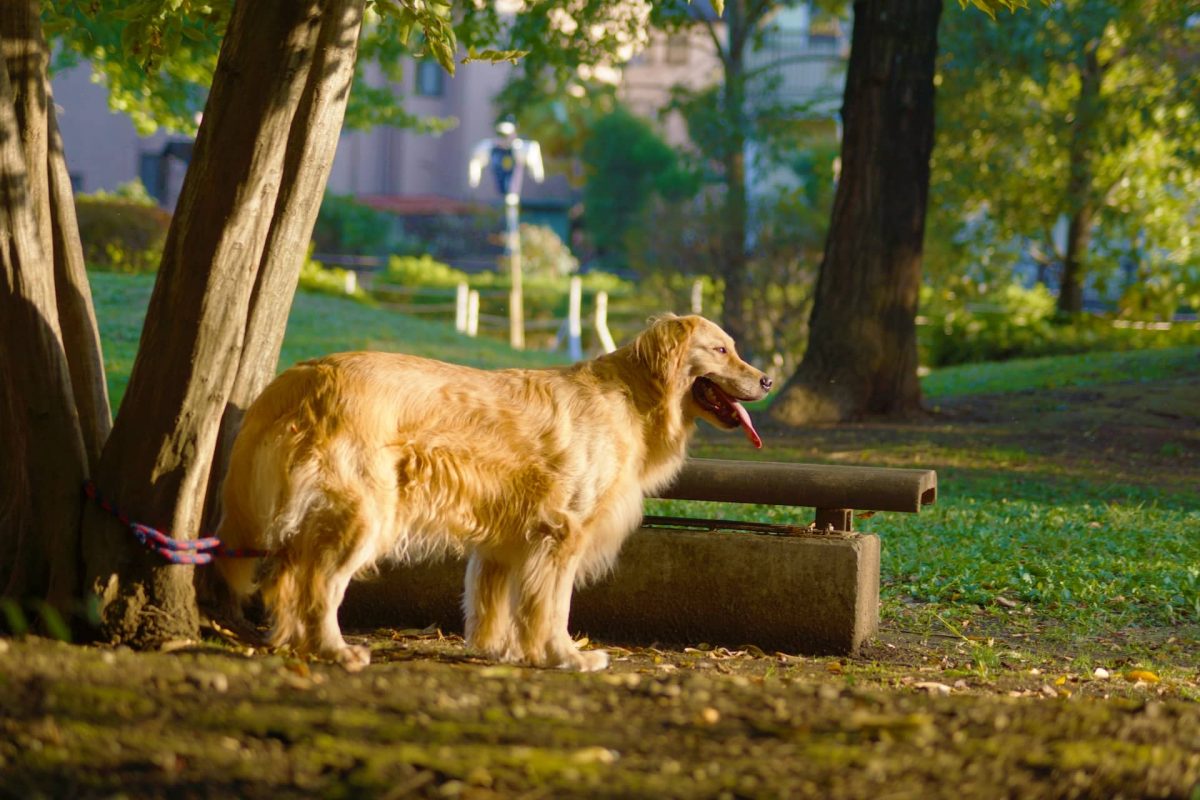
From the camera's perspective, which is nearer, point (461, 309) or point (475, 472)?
point (475, 472)

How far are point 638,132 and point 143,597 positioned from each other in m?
44.0

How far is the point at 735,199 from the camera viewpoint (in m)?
26.2

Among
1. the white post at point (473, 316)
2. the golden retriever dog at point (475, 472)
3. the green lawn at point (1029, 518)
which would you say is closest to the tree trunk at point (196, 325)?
the golden retriever dog at point (475, 472)

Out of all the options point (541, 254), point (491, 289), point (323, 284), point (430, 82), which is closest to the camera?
point (323, 284)

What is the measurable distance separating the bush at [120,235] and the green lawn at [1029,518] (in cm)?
509

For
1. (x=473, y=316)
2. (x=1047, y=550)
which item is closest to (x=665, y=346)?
(x=1047, y=550)

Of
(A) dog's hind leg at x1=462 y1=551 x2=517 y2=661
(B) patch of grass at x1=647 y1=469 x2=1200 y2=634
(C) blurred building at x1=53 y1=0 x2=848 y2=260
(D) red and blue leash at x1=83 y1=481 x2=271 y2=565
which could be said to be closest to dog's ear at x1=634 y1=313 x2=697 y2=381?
(A) dog's hind leg at x1=462 y1=551 x2=517 y2=661

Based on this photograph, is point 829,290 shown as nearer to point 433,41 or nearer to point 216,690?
point 433,41

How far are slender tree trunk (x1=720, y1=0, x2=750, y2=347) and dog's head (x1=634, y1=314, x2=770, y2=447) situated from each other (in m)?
16.0

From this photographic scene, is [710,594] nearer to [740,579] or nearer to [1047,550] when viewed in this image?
[740,579]

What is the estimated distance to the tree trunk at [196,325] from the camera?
17.5 feet

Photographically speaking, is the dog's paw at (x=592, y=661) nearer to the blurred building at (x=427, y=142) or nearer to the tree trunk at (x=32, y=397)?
the tree trunk at (x=32, y=397)

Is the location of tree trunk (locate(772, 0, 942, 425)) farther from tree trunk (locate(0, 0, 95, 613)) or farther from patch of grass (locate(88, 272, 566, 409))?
tree trunk (locate(0, 0, 95, 613))

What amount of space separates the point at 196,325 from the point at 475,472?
1.20 metres
